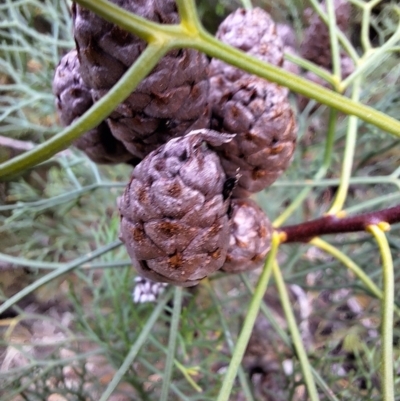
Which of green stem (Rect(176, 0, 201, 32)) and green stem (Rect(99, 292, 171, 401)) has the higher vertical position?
green stem (Rect(176, 0, 201, 32))

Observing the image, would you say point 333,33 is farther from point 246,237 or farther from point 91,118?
point 91,118

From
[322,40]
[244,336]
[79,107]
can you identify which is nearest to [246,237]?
[244,336]

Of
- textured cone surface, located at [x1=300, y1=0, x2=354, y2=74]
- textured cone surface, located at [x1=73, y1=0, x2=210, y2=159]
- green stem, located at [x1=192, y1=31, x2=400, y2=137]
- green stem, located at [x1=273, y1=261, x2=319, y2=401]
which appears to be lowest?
green stem, located at [x1=273, y1=261, x2=319, y2=401]

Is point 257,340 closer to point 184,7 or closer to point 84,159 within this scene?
point 84,159

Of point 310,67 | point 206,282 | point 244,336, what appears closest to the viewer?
point 244,336

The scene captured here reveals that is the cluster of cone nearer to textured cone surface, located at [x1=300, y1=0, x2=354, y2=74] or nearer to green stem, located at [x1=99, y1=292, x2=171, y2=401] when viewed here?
green stem, located at [x1=99, y1=292, x2=171, y2=401]

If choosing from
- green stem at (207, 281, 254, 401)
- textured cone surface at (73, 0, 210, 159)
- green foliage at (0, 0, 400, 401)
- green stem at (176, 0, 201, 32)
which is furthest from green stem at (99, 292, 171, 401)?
green stem at (176, 0, 201, 32)

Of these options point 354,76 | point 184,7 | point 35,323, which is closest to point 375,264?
point 354,76

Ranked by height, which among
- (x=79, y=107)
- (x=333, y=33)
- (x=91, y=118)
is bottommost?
(x=91, y=118)
